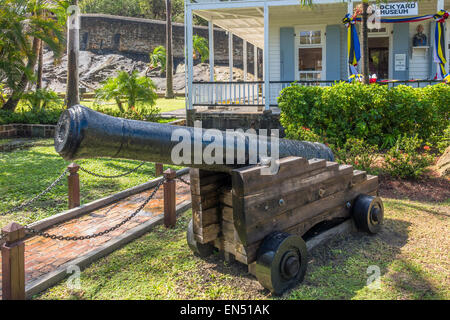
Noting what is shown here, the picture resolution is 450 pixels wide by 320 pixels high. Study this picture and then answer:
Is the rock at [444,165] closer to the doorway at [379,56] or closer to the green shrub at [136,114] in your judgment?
the doorway at [379,56]

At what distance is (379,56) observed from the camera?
51.3 ft

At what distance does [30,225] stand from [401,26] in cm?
1355

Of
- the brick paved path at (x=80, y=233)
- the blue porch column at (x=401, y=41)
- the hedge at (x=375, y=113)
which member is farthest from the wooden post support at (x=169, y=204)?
the blue porch column at (x=401, y=41)

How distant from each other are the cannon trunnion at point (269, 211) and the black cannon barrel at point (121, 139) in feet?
0.97

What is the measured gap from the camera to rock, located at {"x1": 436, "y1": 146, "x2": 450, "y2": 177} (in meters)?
7.69

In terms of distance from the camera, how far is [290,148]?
4.33 m

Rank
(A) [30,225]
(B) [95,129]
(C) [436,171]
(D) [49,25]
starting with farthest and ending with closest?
(D) [49,25] → (C) [436,171] → (A) [30,225] → (B) [95,129]

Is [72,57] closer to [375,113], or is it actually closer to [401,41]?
[375,113]

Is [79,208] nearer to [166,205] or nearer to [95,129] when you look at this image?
[166,205]

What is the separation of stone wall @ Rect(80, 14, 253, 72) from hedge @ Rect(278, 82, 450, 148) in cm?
3440

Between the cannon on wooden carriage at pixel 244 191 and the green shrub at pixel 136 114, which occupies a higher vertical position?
the green shrub at pixel 136 114

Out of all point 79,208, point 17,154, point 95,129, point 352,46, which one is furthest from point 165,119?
point 95,129

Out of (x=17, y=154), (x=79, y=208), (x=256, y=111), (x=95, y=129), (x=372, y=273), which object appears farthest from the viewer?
(x=256, y=111)

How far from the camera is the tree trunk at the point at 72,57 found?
15.2 m
